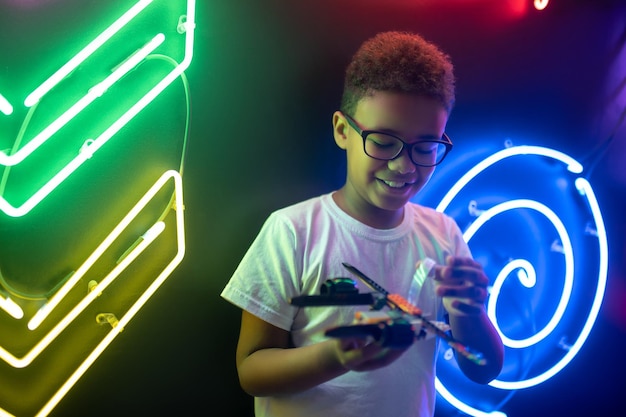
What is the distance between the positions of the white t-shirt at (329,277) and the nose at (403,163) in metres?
0.18

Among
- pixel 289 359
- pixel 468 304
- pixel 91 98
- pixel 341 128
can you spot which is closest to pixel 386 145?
pixel 341 128

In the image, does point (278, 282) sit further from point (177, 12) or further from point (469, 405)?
point (469, 405)

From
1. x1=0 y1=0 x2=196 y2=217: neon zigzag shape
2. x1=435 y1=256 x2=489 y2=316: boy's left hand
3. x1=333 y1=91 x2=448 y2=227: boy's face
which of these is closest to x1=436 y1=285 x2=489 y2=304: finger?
x1=435 y1=256 x2=489 y2=316: boy's left hand

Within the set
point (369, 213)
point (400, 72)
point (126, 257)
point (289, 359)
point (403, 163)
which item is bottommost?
point (289, 359)

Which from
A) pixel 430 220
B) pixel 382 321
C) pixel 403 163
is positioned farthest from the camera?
pixel 430 220

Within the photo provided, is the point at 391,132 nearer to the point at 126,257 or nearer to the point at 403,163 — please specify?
the point at 403,163

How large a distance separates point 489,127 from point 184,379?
4.04 feet

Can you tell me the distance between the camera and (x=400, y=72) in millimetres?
1146

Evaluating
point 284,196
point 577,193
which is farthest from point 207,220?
point 577,193

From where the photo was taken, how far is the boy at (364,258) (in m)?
1.13

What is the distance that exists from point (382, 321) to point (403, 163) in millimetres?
447

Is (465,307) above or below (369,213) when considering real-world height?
below

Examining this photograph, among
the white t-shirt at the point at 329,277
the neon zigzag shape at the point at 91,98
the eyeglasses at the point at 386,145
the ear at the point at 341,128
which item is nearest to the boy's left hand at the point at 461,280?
the white t-shirt at the point at 329,277

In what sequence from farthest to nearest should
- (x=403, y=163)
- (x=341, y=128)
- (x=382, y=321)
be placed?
(x=341, y=128), (x=403, y=163), (x=382, y=321)
